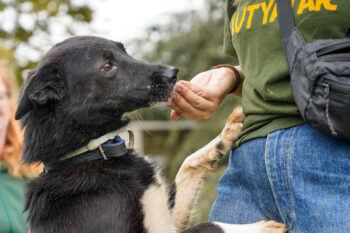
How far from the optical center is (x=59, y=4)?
28.7 ft

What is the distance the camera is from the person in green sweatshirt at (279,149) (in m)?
1.28

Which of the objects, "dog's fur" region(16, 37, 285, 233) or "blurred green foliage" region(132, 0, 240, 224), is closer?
"dog's fur" region(16, 37, 285, 233)

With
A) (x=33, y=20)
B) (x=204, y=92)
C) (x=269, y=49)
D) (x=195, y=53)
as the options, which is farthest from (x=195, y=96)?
(x=33, y=20)

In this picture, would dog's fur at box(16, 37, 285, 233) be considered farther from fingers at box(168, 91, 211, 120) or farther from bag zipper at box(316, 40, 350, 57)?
bag zipper at box(316, 40, 350, 57)

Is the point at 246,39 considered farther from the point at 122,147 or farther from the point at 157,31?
the point at 157,31

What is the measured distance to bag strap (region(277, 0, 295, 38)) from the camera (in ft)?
4.43

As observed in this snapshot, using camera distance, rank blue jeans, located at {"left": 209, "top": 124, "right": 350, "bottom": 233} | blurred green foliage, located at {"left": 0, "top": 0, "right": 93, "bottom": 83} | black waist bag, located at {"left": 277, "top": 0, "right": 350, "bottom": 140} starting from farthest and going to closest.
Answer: blurred green foliage, located at {"left": 0, "top": 0, "right": 93, "bottom": 83}
blue jeans, located at {"left": 209, "top": 124, "right": 350, "bottom": 233}
black waist bag, located at {"left": 277, "top": 0, "right": 350, "bottom": 140}

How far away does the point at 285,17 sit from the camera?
4.48 feet

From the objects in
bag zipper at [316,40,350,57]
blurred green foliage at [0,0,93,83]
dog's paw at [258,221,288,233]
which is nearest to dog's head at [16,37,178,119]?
dog's paw at [258,221,288,233]

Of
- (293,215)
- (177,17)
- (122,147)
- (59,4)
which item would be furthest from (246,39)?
(59,4)

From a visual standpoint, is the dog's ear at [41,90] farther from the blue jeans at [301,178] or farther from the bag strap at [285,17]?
the bag strap at [285,17]

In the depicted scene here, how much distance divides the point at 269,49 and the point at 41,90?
115cm

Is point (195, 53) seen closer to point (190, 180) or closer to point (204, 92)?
point (190, 180)

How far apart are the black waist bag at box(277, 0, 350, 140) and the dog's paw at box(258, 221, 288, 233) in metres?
0.48
